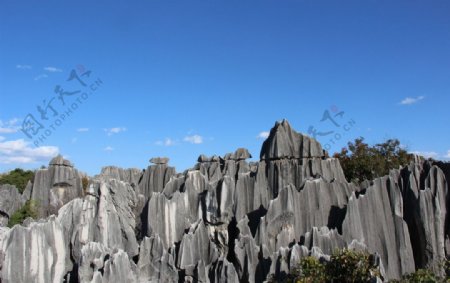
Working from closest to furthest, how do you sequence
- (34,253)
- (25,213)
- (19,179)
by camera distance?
(34,253), (25,213), (19,179)

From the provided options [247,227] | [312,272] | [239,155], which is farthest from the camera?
[239,155]

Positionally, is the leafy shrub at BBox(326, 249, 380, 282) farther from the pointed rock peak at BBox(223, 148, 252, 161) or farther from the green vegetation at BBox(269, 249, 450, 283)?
the pointed rock peak at BBox(223, 148, 252, 161)

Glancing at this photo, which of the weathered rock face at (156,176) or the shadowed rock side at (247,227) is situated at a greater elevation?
the weathered rock face at (156,176)

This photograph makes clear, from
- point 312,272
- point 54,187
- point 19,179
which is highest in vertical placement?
point 19,179

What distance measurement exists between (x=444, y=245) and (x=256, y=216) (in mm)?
8437

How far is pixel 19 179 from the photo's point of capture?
45469mm

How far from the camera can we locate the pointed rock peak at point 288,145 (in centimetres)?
2498

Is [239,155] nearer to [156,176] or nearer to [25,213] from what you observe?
[156,176]

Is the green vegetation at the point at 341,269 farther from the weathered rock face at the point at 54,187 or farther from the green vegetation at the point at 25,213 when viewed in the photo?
the weathered rock face at the point at 54,187

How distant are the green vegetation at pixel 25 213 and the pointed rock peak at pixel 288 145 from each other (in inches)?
618

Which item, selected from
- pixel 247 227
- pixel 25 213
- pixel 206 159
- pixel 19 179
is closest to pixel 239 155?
pixel 206 159

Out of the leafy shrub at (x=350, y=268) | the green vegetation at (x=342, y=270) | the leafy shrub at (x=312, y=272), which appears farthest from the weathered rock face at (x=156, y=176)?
the leafy shrub at (x=350, y=268)

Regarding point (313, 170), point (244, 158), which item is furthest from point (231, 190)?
point (244, 158)

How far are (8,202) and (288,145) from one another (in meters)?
18.5
